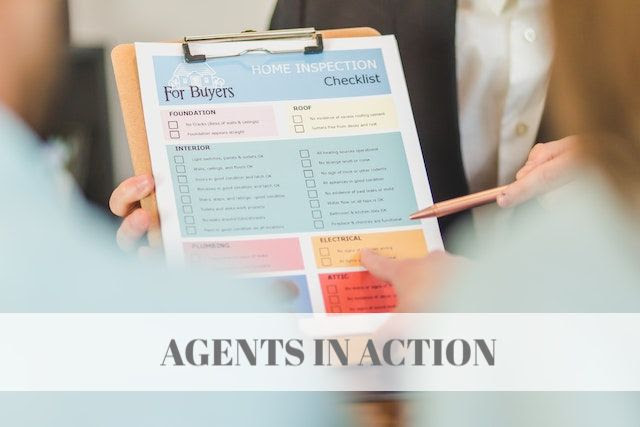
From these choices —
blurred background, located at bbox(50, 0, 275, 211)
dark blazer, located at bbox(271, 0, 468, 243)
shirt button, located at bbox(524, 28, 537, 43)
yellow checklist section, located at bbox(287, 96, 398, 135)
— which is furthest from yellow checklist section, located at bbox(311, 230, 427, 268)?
blurred background, located at bbox(50, 0, 275, 211)

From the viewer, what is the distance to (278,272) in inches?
→ 28.9

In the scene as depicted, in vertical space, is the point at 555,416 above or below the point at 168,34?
below

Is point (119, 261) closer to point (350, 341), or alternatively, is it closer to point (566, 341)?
point (350, 341)

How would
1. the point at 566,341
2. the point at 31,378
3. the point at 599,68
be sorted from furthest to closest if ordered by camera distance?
the point at 31,378 < the point at 566,341 < the point at 599,68

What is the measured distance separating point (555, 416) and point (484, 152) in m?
0.56

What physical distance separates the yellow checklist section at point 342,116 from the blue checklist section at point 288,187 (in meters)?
0.01

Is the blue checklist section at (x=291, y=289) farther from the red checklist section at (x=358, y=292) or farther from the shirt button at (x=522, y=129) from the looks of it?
the shirt button at (x=522, y=129)

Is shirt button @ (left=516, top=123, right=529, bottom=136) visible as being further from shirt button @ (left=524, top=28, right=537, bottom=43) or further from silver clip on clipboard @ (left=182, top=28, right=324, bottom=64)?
silver clip on clipboard @ (left=182, top=28, right=324, bottom=64)

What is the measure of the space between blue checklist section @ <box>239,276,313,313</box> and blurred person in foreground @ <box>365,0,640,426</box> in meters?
0.19

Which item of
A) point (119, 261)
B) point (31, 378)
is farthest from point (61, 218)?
point (31, 378)

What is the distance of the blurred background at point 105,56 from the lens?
54.5 inches

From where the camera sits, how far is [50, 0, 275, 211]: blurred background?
1.38 metres

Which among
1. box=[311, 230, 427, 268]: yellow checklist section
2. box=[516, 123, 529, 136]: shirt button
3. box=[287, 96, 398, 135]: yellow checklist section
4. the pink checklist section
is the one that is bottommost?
box=[311, 230, 427, 268]: yellow checklist section

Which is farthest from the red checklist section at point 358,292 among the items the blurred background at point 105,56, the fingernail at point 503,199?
the blurred background at point 105,56
